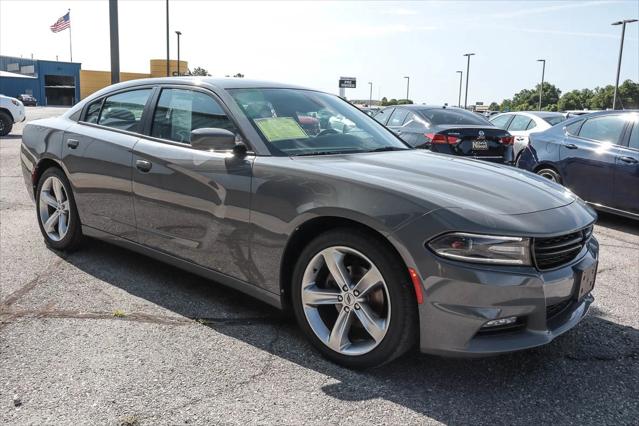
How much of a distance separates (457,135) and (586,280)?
5.13m

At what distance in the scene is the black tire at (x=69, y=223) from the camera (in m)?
4.69

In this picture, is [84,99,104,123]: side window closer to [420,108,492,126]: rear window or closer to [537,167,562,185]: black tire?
[420,108,492,126]: rear window

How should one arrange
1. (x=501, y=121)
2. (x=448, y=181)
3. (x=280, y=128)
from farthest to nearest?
1. (x=501, y=121)
2. (x=280, y=128)
3. (x=448, y=181)

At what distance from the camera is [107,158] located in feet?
13.9

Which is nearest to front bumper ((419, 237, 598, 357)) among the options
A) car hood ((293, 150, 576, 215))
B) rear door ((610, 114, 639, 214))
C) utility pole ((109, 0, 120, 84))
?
car hood ((293, 150, 576, 215))

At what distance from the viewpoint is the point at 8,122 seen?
16656mm

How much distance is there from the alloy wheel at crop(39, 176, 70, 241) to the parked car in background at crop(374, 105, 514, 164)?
472 centimetres

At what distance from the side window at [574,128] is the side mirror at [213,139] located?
5584 millimetres

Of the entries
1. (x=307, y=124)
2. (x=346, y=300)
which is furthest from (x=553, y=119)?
(x=346, y=300)

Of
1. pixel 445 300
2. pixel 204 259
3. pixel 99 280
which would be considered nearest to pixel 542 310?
pixel 445 300

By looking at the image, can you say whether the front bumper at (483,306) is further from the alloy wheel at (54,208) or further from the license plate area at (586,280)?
the alloy wheel at (54,208)

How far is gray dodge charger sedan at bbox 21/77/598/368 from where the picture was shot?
102 inches

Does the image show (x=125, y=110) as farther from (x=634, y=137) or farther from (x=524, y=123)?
(x=524, y=123)

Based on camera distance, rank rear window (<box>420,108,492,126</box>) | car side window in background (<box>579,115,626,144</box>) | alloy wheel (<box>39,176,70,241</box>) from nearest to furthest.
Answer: alloy wheel (<box>39,176,70,241</box>) → car side window in background (<box>579,115,626,144</box>) → rear window (<box>420,108,492,126</box>)
